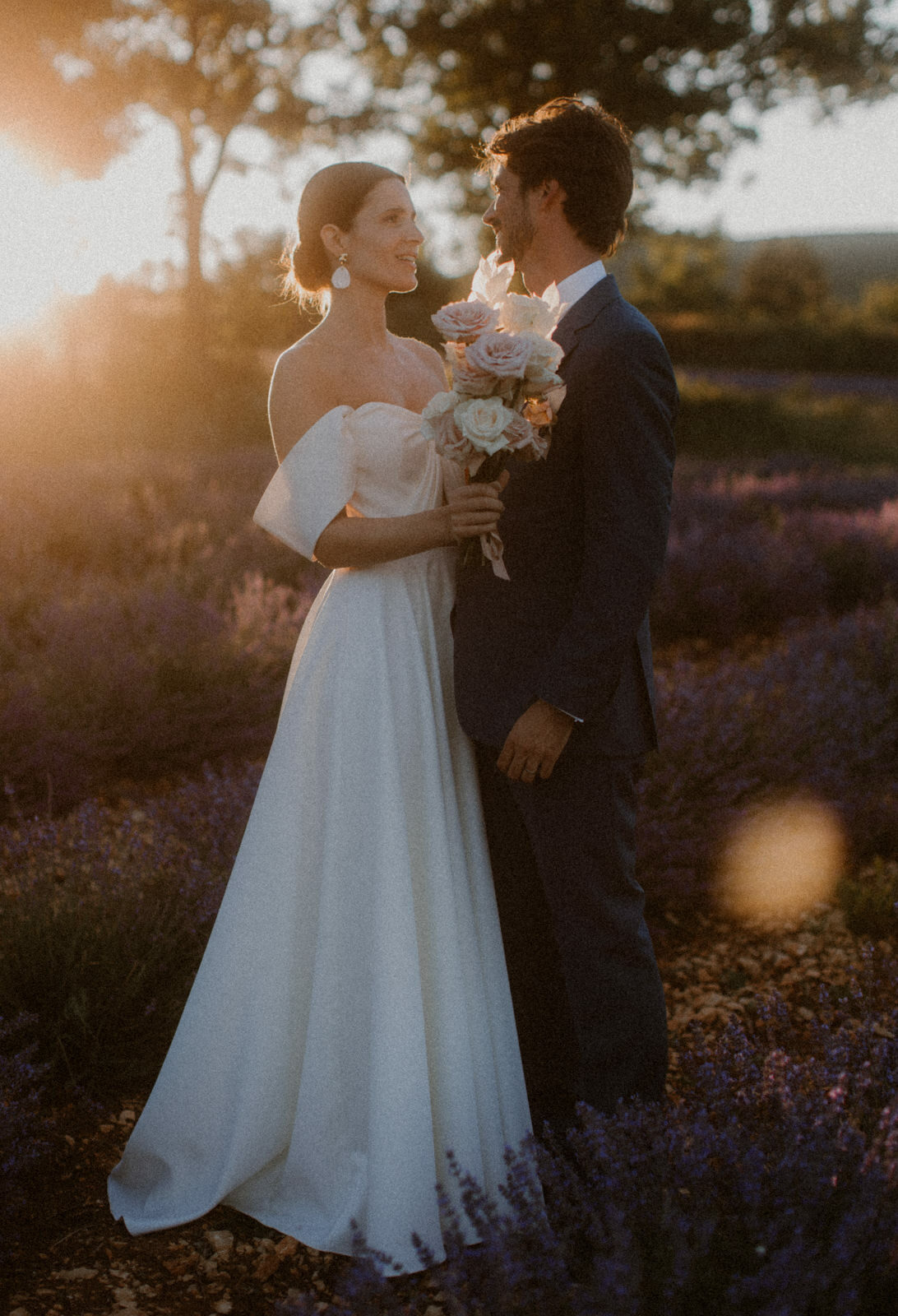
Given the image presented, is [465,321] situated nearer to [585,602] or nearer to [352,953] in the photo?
[585,602]

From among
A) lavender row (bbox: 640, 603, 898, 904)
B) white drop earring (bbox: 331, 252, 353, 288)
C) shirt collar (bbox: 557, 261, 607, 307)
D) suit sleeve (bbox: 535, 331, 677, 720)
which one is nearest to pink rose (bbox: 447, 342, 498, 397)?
suit sleeve (bbox: 535, 331, 677, 720)

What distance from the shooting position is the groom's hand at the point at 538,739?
6.69 ft

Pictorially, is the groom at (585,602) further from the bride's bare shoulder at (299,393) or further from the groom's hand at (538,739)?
the bride's bare shoulder at (299,393)

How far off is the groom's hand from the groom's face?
0.99 metres

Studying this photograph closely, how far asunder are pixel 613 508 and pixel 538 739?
477 mm

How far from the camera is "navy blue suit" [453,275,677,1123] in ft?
6.39

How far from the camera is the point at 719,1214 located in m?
1.70

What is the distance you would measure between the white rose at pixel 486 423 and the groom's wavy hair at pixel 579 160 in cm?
57

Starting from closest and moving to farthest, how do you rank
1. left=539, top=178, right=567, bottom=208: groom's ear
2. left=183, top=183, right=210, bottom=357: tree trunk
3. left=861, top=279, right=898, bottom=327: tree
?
left=539, top=178, right=567, bottom=208: groom's ear → left=183, top=183, right=210, bottom=357: tree trunk → left=861, top=279, right=898, bottom=327: tree

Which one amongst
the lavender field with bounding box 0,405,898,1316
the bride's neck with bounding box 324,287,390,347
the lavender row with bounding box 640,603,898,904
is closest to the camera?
the lavender field with bounding box 0,405,898,1316

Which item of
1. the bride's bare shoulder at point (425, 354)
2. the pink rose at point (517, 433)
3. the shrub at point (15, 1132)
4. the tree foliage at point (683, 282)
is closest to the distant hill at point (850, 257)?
the tree foliage at point (683, 282)

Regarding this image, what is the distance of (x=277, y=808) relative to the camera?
2332 millimetres

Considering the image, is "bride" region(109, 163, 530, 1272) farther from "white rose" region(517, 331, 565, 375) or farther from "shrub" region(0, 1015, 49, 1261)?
"white rose" region(517, 331, 565, 375)

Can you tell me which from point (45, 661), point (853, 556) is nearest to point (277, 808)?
point (45, 661)
